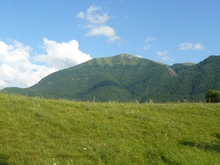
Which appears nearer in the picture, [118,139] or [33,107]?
[118,139]

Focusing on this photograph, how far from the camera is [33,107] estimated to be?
47.9 ft

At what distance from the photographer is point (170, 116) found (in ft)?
55.6

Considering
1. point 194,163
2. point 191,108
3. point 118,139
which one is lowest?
point 194,163

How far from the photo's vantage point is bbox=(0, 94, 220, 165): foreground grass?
990 centimetres

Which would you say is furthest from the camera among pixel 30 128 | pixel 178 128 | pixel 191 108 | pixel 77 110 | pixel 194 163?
pixel 191 108

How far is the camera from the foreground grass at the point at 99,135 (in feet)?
32.5

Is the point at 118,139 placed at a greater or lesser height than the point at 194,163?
greater

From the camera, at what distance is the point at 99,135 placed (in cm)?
1233

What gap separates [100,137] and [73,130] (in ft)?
5.06

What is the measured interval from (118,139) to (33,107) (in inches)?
226

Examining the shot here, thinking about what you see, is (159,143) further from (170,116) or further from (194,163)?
(170,116)

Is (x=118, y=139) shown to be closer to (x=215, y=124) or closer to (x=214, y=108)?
Result: (x=215, y=124)

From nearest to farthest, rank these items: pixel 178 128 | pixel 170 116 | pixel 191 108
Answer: pixel 178 128 → pixel 170 116 → pixel 191 108

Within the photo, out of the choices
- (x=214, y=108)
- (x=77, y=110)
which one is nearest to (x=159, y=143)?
(x=77, y=110)
